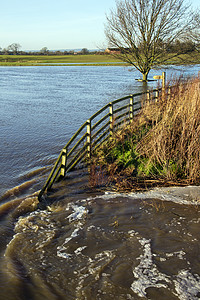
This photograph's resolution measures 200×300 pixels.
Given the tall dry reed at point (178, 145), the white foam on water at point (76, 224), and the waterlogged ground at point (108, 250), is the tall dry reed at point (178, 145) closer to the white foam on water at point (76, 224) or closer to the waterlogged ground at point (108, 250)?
the waterlogged ground at point (108, 250)

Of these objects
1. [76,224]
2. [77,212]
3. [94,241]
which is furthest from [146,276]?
[77,212]

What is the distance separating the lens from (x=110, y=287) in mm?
4262

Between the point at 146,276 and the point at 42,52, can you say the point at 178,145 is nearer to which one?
the point at 146,276

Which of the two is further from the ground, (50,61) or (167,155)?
(50,61)

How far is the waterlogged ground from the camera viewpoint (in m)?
4.26

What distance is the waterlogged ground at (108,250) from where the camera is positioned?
4258mm

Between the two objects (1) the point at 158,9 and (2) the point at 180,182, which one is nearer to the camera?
(2) the point at 180,182

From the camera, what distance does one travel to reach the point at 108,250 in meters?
5.16

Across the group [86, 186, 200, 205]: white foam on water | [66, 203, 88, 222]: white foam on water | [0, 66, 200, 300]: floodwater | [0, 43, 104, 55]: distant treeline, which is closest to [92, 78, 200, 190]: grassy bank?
[86, 186, 200, 205]: white foam on water

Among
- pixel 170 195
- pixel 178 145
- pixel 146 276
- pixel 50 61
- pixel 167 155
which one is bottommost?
pixel 146 276

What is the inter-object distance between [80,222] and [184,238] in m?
2.09

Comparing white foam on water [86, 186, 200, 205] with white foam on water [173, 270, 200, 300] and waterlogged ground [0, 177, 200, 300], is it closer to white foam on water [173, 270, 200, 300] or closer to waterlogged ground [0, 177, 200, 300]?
waterlogged ground [0, 177, 200, 300]

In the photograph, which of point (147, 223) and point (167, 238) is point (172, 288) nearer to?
point (167, 238)

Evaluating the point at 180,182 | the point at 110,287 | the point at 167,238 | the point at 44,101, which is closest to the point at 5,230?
the point at 110,287
